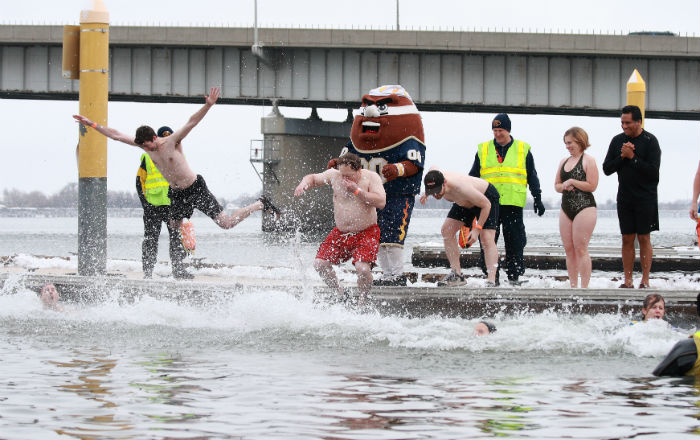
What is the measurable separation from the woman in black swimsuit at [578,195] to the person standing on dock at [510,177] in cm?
59

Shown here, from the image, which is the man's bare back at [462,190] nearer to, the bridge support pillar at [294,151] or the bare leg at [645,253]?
the bare leg at [645,253]

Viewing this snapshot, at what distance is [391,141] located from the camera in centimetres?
1100

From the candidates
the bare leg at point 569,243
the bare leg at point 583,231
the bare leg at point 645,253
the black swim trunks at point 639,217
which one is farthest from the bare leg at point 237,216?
the bare leg at point 645,253

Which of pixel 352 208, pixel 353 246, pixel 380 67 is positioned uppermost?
pixel 380 67

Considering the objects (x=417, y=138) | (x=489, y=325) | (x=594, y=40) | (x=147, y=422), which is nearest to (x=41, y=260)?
(x=417, y=138)

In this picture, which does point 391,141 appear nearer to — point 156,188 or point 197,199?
point 197,199

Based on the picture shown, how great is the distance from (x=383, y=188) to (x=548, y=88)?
36.3 meters

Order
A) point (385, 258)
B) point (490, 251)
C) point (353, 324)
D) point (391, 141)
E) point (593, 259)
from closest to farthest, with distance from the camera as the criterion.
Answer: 1. point (353, 324)
2. point (385, 258)
3. point (391, 141)
4. point (490, 251)
5. point (593, 259)

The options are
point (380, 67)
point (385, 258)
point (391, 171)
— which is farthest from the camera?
point (380, 67)

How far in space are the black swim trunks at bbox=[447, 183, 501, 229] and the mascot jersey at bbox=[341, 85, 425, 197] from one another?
2.11ft

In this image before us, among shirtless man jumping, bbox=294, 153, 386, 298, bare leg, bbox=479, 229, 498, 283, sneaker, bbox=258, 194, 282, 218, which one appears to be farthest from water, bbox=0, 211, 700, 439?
bare leg, bbox=479, 229, 498, 283

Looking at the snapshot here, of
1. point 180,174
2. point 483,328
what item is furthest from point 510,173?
point 180,174

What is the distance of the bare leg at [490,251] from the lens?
11352mm

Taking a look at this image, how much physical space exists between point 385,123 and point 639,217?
8.93 feet
